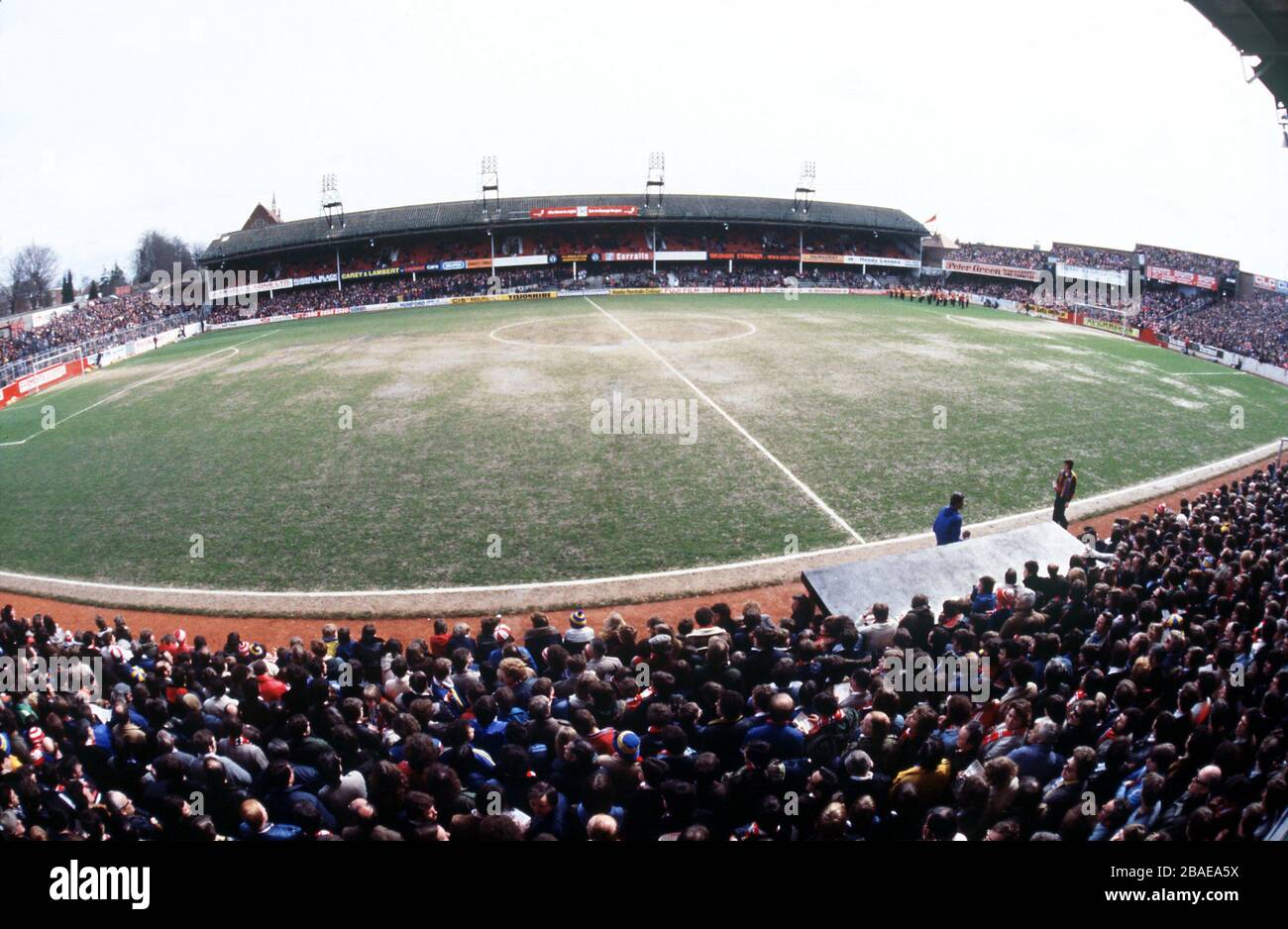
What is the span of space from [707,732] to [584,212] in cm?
7056

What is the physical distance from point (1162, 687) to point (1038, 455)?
44.8 feet

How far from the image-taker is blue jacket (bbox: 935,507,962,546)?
11633 mm

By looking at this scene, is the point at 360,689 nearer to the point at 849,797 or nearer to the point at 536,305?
the point at 849,797

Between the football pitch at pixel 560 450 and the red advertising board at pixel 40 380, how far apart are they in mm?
1633

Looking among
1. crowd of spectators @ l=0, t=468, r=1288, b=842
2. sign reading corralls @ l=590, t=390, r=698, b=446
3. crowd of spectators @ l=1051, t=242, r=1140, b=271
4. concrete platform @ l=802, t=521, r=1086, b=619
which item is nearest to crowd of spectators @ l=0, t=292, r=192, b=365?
sign reading corralls @ l=590, t=390, r=698, b=446

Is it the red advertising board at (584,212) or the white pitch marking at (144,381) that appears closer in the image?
the white pitch marking at (144,381)

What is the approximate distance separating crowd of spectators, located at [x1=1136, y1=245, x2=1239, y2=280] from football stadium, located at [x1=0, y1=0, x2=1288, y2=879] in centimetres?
2233

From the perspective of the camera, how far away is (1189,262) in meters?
60.2

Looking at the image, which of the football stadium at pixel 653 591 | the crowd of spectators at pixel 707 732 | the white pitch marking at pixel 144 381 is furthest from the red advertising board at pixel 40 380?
the crowd of spectators at pixel 707 732

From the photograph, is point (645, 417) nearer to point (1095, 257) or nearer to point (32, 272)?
point (1095, 257)
